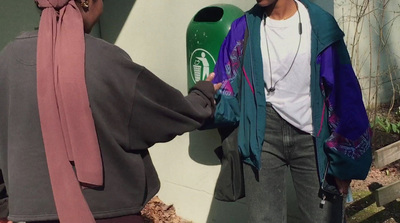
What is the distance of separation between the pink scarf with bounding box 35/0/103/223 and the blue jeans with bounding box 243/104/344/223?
3.89ft

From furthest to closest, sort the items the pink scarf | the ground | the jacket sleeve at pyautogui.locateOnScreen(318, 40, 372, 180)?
1. the ground
2. the jacket sleeve at pyautogui.locateOnScreen(318, 40, 372, 180)
3. the pink scarf

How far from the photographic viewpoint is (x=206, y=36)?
378cm

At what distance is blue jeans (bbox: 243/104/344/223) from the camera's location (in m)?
3.01

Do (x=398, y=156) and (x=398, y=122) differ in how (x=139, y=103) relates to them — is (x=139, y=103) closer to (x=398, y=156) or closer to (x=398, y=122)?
(x=398, y=156)

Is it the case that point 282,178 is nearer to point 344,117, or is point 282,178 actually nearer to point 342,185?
point 342,185

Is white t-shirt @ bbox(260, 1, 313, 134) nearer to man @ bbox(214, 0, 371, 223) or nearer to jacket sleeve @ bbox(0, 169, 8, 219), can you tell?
man @ bbox(214, 0, 371, 223)

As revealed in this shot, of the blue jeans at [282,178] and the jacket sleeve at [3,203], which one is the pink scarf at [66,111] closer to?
the jacket sleeve at [3,203]

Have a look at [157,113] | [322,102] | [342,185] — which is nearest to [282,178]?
[342,185]

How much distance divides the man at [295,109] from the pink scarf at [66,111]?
3.78 ft

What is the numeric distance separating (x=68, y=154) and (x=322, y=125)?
4.56ft

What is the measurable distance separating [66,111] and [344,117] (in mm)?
1435

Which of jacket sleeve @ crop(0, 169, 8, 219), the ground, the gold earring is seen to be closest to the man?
the gold earring

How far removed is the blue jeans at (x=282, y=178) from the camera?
301 centimetres

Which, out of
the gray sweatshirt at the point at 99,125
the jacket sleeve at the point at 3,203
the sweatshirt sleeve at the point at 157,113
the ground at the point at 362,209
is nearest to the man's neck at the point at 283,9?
the sweatshirt sleeve at the point at 157,113
